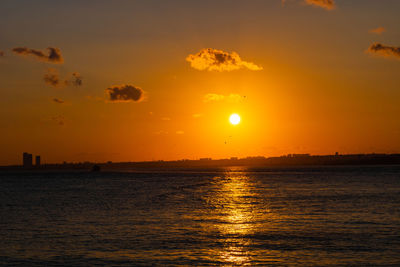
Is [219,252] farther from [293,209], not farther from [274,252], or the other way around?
[293,209]

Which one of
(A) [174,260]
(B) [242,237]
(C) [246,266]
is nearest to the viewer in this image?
(C) [246,266]

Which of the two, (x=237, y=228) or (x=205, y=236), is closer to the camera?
(x=205, y=236)

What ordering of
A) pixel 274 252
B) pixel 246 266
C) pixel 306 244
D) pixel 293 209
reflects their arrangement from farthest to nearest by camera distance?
1. pixel 293 209
2. pixel 306 244
3. pixel 274 252
4. pixel 246 266

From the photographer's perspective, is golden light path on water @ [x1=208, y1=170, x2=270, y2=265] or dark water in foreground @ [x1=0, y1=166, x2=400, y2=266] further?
golden light path on water @ [x1=208, y1=170, x2=270, y2=265]

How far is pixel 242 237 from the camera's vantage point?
43531 mm

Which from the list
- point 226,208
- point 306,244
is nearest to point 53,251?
point 306,244

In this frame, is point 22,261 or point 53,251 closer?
point 22,261

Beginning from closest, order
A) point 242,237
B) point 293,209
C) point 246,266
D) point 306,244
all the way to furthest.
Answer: point 246,266 < point 306,244 < point 242,237 < point 293,209

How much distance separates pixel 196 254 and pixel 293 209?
3439 centimetres

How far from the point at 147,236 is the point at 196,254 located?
9.52 metres

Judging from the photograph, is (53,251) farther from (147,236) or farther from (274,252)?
(274,252)

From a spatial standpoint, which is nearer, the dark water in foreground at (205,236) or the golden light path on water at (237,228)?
the dark water in foreground at (205,236)

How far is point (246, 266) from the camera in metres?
31.9

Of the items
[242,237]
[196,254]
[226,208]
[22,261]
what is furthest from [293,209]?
[22,261]
